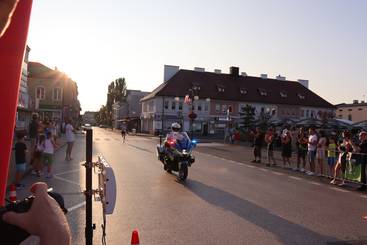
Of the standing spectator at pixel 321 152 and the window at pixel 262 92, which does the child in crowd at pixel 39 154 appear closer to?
the standing spectator at pixel 321 152

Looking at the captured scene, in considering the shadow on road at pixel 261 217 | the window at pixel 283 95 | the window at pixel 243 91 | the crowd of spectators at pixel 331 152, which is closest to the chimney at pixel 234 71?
the window at pixel 243 91

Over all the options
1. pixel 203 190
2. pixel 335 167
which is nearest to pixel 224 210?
pixel 203 190

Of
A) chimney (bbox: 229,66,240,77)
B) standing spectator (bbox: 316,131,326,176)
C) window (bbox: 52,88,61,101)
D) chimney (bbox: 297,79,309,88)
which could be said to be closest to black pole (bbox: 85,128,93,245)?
standing spectator (bbox: 316,131,326,176)

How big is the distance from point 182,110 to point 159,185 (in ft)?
204

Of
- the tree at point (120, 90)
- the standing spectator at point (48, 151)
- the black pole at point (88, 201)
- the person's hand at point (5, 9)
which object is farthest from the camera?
the tree at point (120, 90)

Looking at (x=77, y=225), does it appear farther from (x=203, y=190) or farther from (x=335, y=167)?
(x=335, y=167)

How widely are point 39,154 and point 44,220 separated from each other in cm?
1330

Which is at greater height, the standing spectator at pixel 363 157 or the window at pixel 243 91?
the window at pixel 243 91

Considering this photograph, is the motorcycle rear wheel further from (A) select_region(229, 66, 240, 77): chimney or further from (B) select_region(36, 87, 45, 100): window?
(A) select_region(229, 66, 240, 77): chimney

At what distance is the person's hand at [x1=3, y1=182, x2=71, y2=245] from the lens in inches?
52.7

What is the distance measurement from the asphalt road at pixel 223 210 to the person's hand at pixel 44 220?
5.19 m

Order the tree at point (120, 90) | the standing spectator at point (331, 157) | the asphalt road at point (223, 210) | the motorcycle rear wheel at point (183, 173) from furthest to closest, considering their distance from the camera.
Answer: the tree at point (120, 90) → the standing spectator at point (331, 157) → the motorcycle rear wheel at point (183, 173) → the asphalt road at point (223, 210)

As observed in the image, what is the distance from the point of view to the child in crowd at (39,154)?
44.7 feet

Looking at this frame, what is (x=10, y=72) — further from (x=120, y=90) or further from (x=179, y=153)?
(x=120, y=90)
